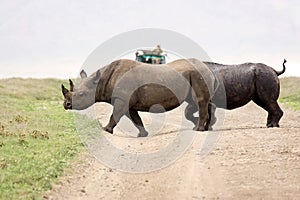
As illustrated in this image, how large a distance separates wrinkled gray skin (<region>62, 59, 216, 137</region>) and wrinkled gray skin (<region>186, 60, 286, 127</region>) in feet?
3.12

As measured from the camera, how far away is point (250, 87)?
14125 millimetres

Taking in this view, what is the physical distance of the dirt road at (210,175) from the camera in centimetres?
754

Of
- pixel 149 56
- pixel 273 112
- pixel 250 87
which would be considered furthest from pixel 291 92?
pixel 250 87

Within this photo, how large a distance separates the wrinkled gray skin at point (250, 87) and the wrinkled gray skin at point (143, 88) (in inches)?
37.4

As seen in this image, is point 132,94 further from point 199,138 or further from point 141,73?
point 199,138

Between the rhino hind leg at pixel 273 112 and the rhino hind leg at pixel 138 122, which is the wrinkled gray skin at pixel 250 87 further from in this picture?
the rhino hind leg at pixel 138 122

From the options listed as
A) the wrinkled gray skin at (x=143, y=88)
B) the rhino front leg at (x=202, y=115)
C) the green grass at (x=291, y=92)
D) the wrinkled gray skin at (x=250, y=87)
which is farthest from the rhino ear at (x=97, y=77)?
the green grass at (x=291, y=92)

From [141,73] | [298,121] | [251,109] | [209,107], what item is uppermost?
[141,73]

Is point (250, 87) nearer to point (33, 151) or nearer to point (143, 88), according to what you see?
point (143, 88)

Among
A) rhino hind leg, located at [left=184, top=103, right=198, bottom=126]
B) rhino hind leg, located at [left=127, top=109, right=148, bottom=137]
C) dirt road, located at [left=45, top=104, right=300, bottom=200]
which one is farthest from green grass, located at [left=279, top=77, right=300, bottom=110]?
dirt road, located at [left=45, top=104, right=300, bottom=200]

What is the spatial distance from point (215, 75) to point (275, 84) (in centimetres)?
145

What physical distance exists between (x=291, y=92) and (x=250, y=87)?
56.0ft

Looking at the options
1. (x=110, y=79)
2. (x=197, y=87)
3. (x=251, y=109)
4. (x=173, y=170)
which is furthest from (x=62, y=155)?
(x=251, y=109)

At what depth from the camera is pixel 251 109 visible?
22.2m
